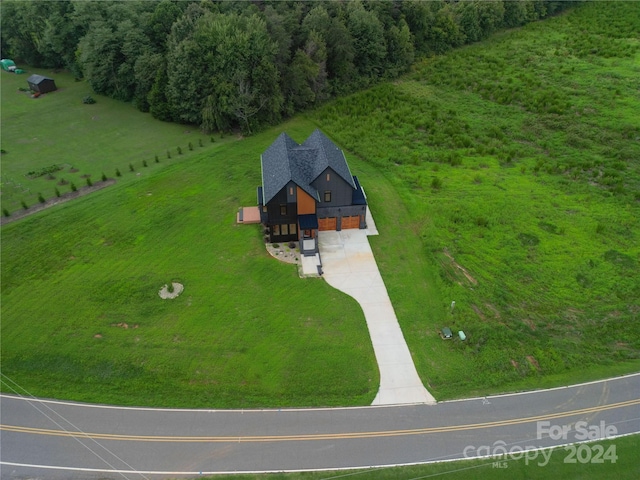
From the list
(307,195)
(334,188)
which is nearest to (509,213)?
(334,188)

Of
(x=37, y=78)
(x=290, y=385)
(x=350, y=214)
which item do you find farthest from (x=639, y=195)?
(x=37, y=78)

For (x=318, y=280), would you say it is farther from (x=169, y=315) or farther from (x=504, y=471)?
(x=504, y=471)

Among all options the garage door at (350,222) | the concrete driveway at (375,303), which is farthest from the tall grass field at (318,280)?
the garage door at (350,222)

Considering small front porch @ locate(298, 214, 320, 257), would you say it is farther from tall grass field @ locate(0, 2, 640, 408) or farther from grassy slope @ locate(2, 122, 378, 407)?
tall grass field @ locate(0, 2, 640, 408)

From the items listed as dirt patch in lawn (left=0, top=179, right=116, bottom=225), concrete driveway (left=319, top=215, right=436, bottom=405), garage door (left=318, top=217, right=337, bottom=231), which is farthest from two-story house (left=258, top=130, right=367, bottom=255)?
dirt patch in lawn (left=0, top=179, right=116, bottom=225)

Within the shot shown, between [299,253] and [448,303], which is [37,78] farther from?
[448,303]

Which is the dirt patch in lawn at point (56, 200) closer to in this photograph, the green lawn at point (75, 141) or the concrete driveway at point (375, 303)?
the green lawn at point (75, 141)
